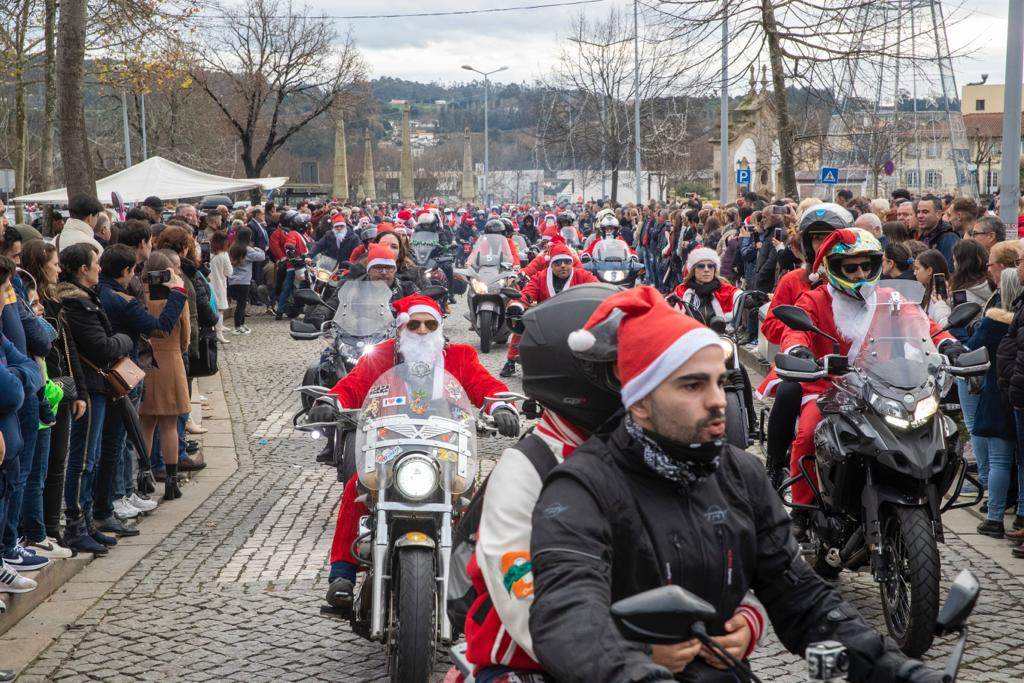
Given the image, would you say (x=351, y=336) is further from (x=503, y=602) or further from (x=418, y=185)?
(x=418, y=185)

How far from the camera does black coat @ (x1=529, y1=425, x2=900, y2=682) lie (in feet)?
8.22

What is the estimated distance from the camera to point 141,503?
9.33 metres

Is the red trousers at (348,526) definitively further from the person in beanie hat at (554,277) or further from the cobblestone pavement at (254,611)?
the person in beanie hat at (554,277)

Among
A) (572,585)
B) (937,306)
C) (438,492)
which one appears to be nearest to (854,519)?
(438,492)

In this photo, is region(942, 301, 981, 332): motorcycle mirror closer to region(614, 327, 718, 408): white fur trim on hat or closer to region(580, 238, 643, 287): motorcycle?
region(614, 327, 718, 408): white fur trim on hat

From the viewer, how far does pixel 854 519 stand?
640 cm

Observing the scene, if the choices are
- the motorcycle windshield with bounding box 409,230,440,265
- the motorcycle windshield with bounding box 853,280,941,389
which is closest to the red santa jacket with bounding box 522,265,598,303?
the motorcycle windshield with bounding box 853,280,941,389

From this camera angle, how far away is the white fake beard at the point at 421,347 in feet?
20.7

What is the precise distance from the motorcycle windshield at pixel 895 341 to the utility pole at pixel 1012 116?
6363 mm

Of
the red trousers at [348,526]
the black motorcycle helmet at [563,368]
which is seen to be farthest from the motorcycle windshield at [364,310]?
the black motorcycle helmet at [563,368]

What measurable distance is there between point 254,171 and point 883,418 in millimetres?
42115

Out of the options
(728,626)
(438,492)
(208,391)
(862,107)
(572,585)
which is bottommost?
(208,391)

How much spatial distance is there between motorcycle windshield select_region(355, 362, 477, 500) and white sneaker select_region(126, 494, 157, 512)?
3.71m

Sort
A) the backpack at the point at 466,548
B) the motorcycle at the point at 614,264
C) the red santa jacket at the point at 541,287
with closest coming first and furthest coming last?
the backpack at the point at 466,548 → the red santa jacket at the point at 541,287 → the motorcycle at the point at 614,264
